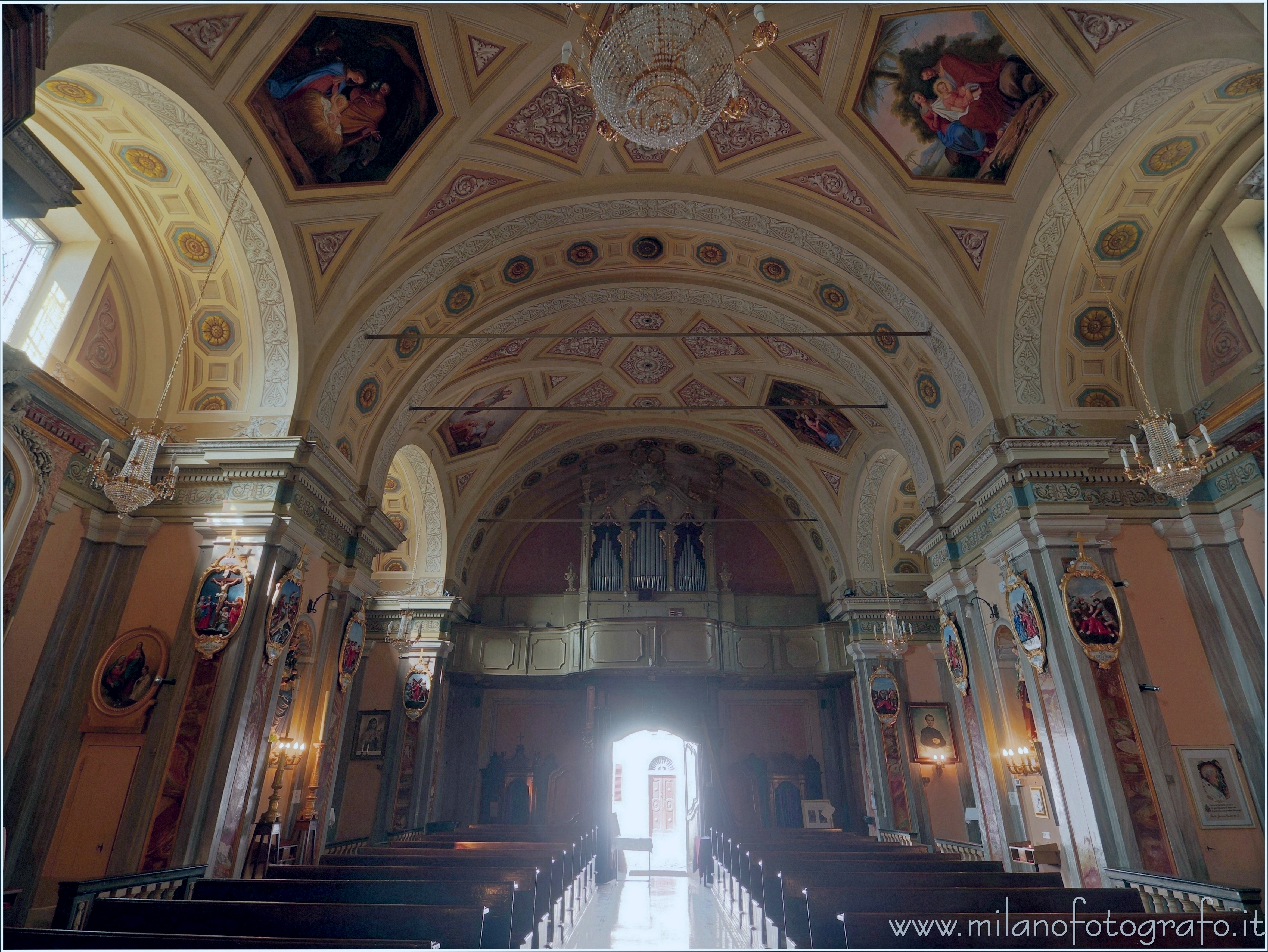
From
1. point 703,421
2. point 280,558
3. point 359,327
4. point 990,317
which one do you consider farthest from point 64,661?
point 703,421

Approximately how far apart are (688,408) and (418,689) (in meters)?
8.16

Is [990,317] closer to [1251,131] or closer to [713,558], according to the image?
[1251,131]

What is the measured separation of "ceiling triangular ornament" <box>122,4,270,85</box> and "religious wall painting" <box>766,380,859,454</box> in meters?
10.0

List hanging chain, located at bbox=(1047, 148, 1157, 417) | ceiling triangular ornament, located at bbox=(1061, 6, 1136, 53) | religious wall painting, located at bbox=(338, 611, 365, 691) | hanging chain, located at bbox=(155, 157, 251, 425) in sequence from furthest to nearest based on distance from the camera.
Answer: religious wall painting, located at bbox=(338, 611, 365, 691) < hanging chain, located at bbox=(1047, 148, 1157, 417) < hanging chain, located at bbox=(155, 157, 251, 425) < ceiling triangular ornament, located at bbox=(1061, 6, 1136, 53)

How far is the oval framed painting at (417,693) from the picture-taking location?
14.8 metres

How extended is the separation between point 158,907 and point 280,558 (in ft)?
13.6

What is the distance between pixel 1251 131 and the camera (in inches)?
295

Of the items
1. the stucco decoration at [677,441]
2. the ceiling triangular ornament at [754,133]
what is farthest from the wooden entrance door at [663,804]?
the ceiling triangular ornament at [754,133]

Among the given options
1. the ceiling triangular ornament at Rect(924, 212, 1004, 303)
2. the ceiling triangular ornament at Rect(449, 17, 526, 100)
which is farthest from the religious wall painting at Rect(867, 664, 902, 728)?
the ceiling triangular ornament at Rect(449, 17, 526, 100)

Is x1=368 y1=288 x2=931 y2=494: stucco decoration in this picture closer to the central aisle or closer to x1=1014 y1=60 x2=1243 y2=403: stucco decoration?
x1=1014 y1=60 x2=1243 y2=403: stucco decoration

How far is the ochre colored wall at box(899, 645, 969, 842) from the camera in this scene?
14109mm

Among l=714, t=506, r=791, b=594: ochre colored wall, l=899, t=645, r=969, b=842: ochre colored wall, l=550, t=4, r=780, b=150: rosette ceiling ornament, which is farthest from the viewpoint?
l=714, t=506, r=791, b=594: ochre colored wall

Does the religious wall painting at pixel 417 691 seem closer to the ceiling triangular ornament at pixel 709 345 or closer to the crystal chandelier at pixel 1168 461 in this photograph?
the ceiling triangular ornament at pixel 709 345

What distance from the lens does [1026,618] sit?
8430 mm
